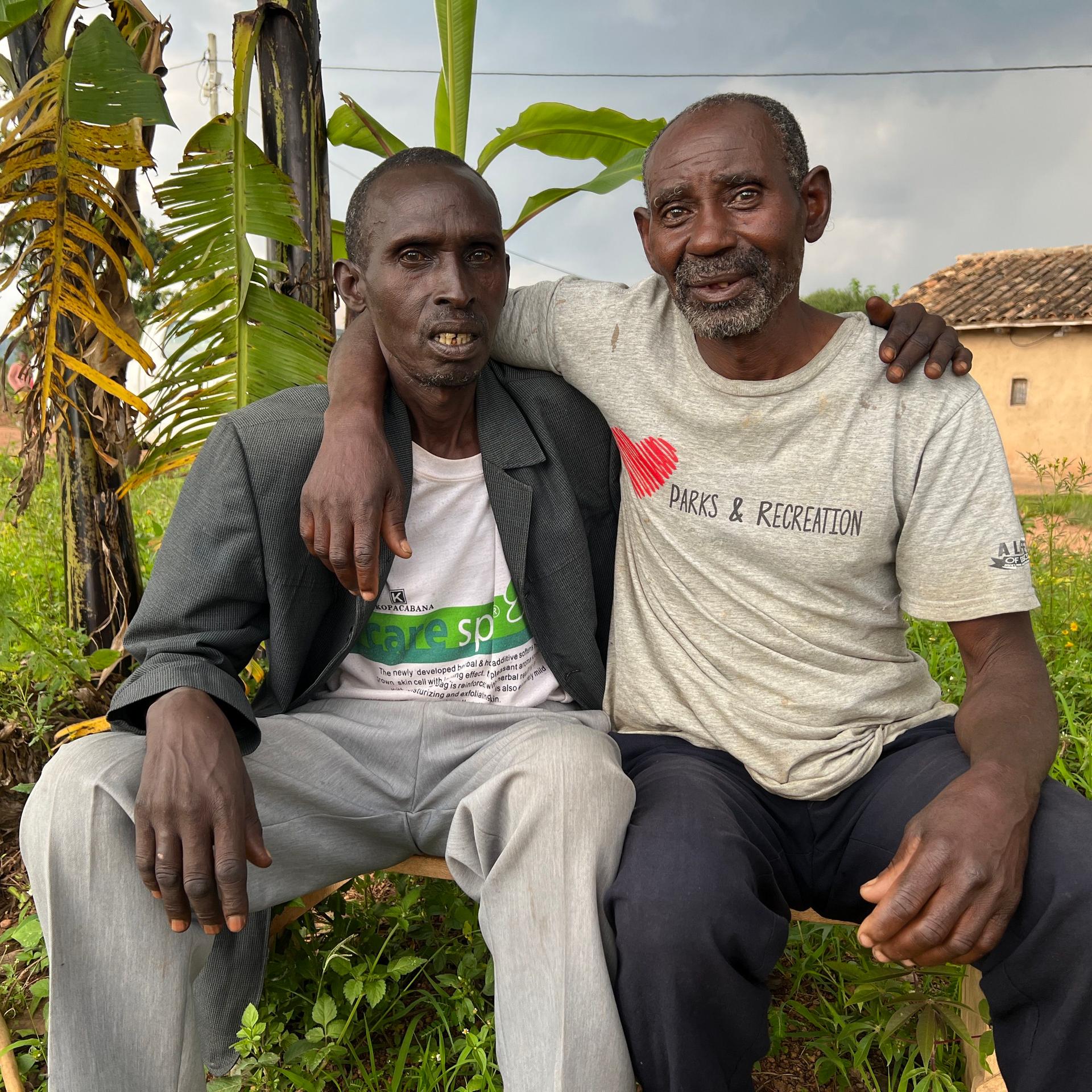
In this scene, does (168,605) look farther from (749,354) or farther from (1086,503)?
(1086,503)

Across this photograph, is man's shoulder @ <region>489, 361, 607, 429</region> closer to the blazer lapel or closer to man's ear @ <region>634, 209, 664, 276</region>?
the blazer lapel

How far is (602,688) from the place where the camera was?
2191 mm

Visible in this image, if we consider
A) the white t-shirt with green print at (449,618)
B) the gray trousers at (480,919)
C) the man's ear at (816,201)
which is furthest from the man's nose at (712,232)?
the gray trousers at (480,919)

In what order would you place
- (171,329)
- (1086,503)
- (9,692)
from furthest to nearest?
1. (1086,503)
2. (9,692)
3. (171,329)

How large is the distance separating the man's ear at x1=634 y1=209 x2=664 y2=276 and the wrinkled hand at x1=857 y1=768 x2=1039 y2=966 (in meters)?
1.17

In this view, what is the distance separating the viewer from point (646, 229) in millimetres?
2111

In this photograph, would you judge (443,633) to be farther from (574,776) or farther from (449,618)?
(574,776)

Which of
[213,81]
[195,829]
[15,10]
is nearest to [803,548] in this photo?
[195,829]

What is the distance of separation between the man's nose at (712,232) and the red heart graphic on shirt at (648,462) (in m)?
0.39

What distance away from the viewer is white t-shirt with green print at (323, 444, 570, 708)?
2109 mm

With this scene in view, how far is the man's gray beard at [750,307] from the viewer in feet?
6.29

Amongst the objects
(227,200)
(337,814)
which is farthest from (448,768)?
(227,200)

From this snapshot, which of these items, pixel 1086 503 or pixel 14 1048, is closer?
pixel 14 1048

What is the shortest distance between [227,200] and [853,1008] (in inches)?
107
